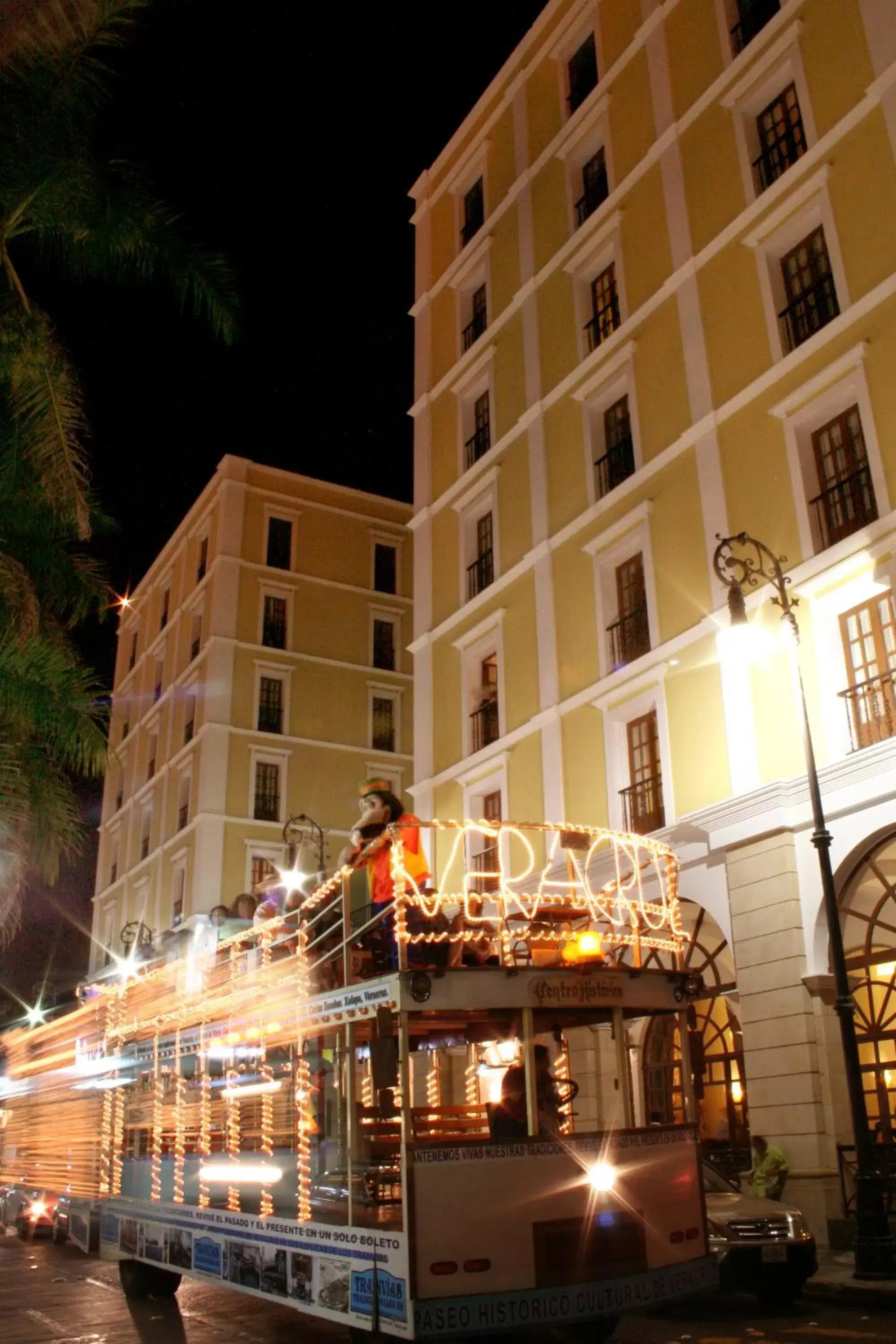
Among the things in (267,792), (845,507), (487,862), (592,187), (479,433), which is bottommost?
(487,862)

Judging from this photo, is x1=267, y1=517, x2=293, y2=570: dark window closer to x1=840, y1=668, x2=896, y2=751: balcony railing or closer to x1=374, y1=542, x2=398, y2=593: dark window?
x1=374, y1=542, x2=398, y2=593: dark window

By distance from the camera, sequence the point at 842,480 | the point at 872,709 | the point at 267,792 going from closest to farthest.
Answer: the point at 872,709, the point at 842,480, the point at 267,792

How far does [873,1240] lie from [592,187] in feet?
66.6

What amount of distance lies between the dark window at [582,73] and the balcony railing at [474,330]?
494 cm

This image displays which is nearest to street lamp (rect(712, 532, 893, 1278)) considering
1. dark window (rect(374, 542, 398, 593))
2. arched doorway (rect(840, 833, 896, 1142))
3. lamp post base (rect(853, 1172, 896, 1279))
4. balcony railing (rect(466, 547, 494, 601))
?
lamp post base (rect(853, 1172, 896, 1279))

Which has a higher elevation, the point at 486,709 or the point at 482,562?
the point at 482,562

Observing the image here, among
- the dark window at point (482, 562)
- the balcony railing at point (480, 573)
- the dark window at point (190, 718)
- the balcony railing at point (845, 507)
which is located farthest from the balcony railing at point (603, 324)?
the dark window at point (190, 718)

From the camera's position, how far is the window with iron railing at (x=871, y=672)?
15523 millimetres

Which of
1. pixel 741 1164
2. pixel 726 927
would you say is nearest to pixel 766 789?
pixel 726 927

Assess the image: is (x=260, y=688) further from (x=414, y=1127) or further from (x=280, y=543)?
(x=414, y=1127)

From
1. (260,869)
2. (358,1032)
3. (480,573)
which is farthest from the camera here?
(260,869)

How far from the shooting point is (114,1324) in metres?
10.8

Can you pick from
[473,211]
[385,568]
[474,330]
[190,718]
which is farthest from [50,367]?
[385,568]

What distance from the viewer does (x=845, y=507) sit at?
16969 mm
